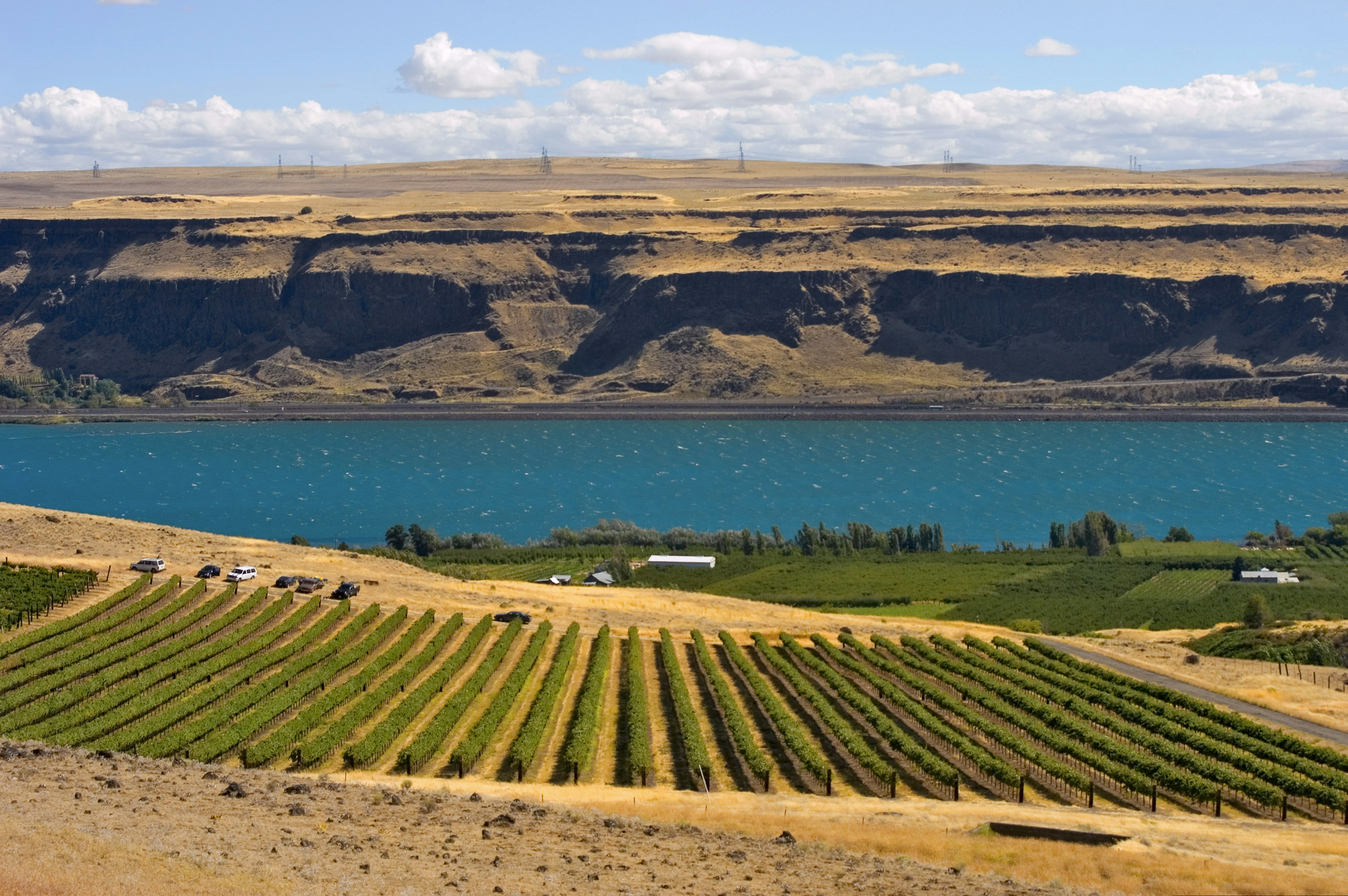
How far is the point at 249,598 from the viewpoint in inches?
2208

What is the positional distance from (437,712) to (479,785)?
296 inches

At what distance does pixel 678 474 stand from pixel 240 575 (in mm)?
86159

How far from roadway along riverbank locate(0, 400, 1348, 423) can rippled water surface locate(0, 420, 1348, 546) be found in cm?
238

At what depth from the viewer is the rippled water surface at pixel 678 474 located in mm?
124062

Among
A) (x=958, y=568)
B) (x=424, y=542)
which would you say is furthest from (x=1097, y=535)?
(x=424, y=542)

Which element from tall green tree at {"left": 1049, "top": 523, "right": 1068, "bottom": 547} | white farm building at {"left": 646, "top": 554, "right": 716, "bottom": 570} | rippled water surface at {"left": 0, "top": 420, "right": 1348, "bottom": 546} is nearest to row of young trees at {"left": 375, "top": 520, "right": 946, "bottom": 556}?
white farm building at {"left": 646, "top": 554, "right": 716, "bottom": 570}

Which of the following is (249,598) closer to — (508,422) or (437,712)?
(437,712)

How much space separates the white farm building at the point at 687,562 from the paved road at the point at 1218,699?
39519 millimetres

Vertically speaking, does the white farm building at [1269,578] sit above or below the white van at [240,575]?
below

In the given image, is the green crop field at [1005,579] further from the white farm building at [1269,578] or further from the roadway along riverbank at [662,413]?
the roadway along riverbank at [662,413]

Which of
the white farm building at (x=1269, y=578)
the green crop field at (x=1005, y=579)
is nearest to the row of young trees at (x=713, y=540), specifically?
the green crop field at (x=1005, y=579)

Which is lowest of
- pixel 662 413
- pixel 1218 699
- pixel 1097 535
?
pixel 662 413

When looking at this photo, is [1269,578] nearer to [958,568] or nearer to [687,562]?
[958,568]

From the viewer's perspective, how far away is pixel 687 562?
99750 millimetres
